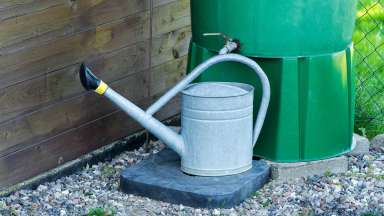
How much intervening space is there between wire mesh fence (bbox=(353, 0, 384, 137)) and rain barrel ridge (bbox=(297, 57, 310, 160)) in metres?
0.63

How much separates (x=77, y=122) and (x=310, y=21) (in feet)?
3.29

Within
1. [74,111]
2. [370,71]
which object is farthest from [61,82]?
[370,71]

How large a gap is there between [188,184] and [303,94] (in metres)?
0.56

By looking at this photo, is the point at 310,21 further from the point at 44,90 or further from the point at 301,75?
the point at 44,90

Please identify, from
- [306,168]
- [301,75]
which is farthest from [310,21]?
[306,168]

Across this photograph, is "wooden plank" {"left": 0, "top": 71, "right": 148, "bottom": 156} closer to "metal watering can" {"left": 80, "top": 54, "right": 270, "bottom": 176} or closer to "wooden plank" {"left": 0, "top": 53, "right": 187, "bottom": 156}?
"wooden plank" {"left": 0, "top": 53, "right": 187, "bottom": 156}

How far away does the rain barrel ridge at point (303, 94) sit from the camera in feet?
11.5

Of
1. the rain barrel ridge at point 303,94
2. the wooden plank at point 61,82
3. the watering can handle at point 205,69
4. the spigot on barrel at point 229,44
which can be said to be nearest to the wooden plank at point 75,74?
the wooden plank at point 61,82

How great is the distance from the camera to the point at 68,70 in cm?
358

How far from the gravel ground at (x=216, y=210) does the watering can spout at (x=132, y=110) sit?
0.78 feet

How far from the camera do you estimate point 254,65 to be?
3.43 m

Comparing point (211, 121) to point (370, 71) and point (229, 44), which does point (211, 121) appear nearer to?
point (229, 44)

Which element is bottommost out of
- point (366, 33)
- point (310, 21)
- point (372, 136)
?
point (372, 136)

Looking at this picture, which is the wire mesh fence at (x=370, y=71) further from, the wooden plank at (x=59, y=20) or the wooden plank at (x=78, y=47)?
the wooden plank at (x=59, y=20)
